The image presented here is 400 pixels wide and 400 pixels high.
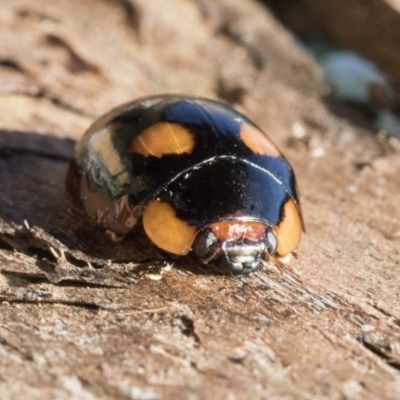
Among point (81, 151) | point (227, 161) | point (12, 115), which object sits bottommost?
point (12, 115)

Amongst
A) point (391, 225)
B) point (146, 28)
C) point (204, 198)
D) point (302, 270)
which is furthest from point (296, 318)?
point (146, 28)

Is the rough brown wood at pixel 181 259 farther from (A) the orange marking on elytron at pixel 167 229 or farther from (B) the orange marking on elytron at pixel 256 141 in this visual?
(B) the orange marking on elytron at pixel 256 141

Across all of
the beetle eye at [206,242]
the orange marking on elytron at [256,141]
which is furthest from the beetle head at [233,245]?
the orange marking on elytron at [256,141]

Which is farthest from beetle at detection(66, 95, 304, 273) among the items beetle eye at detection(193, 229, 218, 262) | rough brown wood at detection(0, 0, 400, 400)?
rough brown wood at detection(0, 0, 400, 400)

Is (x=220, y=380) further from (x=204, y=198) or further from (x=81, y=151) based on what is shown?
(x=81, y=151)

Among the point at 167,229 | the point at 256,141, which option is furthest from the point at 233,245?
the point at 256,141

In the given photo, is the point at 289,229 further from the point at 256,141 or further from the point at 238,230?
the point at 256,141
